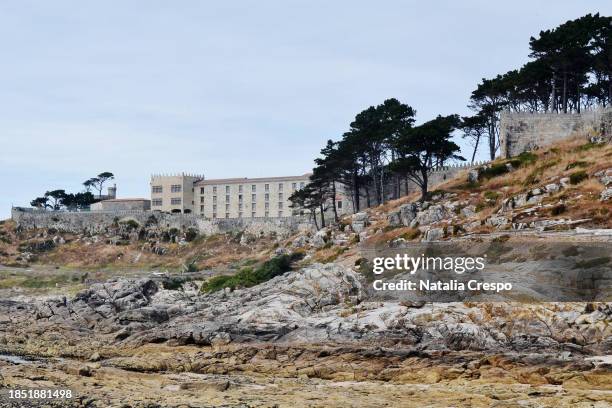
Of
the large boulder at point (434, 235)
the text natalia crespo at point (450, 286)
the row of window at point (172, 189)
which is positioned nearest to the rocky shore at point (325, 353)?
the text natalia crespo at point (450, 286)

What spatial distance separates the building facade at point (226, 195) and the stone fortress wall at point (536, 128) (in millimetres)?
51583

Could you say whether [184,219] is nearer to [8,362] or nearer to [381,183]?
[381,183]

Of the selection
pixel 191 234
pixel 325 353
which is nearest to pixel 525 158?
pixel 325 353

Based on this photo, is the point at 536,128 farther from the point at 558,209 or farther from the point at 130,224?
the point at 130,224

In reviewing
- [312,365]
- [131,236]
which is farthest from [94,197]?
[312,365]

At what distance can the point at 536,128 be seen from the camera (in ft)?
320

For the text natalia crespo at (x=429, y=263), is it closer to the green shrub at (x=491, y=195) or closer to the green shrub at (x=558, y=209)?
the green shrub at (x=558, y=209)

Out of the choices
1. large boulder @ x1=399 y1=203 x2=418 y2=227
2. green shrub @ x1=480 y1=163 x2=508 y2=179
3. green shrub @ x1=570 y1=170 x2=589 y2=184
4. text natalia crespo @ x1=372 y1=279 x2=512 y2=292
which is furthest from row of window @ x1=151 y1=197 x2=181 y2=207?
text natalia crespo @ x1=372 y1=279 x2=512 y2=292

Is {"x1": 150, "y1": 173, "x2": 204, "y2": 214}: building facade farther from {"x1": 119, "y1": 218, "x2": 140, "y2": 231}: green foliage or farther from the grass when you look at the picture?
the grass

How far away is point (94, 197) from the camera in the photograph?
7195 inches

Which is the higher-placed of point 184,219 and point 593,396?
point 184,219

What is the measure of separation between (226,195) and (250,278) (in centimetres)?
6928

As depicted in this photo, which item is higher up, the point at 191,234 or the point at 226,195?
the point at 226,195

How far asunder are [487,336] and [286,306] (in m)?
16.4
